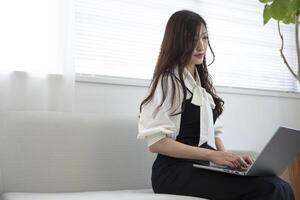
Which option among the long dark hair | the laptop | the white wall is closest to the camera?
the laptop

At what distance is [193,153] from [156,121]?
0.17 metres

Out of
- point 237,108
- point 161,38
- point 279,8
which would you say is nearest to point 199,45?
point 279,8

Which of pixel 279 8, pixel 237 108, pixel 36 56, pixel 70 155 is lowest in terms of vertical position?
pixel 70 155

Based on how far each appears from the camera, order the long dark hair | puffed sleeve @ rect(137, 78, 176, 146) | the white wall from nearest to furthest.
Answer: puffed sleeve @ rect(137, 78, 176, 146) < the long dark hair < the white wall

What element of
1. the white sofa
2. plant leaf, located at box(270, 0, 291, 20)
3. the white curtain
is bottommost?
the white sofa

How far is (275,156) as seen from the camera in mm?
1280

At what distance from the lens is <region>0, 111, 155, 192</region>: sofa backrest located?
1.61 meters

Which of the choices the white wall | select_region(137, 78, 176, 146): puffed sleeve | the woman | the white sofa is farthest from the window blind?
select_region(137, 78, 176, 146): puffed sleeve

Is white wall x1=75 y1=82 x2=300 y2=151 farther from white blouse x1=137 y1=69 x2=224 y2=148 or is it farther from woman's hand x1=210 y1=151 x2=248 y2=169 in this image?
woman's hand x1=210 y1=151 x2=248 y2=169

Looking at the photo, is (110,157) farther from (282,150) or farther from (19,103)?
(282,150)

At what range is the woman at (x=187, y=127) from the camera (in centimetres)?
132

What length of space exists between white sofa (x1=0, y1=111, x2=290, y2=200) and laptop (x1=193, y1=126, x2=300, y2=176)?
0.45 metres

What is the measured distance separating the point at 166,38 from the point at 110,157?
0.57 meters

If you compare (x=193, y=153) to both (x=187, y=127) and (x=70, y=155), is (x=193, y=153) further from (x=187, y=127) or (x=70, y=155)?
(x=70, y=155)
